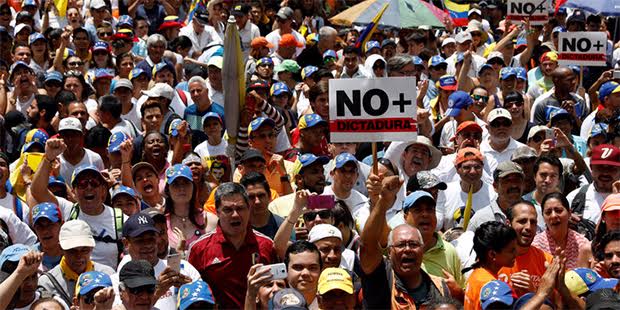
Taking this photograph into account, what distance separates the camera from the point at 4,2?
18.5m

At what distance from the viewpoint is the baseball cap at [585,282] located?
7941 millimetres

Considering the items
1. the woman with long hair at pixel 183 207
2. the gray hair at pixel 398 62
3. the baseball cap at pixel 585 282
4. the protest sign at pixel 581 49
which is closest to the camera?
the baseball cap at pixel 585 282

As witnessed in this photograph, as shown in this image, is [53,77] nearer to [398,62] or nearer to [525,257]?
[398,62]

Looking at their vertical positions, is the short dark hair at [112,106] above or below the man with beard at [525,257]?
above

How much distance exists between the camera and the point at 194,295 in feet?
25.0

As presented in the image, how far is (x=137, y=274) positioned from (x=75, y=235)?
1069 mm

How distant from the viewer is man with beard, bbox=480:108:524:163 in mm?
12289

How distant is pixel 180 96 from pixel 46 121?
1674 millimetres

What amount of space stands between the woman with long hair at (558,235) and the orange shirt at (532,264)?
1.67 ft

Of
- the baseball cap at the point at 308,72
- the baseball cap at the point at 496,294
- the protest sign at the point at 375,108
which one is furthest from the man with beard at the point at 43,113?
the baseball cap at the point at 496,294

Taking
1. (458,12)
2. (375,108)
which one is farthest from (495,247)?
(458,12)

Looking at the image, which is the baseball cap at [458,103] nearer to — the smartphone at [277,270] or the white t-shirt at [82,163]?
the white t-shirt at [82,163]

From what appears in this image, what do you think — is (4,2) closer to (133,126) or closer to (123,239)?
(133,126)

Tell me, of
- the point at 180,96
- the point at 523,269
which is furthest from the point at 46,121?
the point at 523,269
